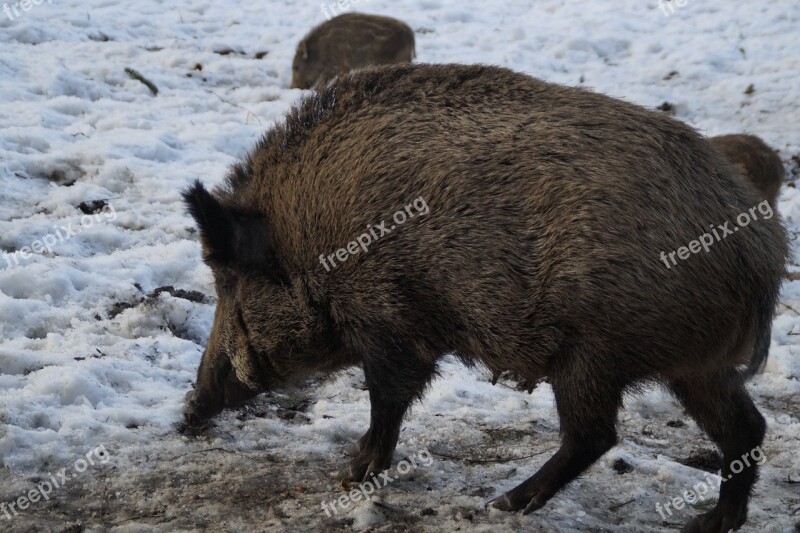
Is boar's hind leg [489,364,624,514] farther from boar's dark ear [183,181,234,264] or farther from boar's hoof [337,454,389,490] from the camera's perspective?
boar's dark ear [183,181,234,264]

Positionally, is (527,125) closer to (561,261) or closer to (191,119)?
(561,261)

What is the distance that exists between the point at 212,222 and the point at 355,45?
6.90 m

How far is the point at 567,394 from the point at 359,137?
141 cm

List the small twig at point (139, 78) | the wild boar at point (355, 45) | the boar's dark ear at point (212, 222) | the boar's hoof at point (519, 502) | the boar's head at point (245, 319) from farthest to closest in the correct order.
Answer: the wild boar at point (355, 45), the small twig at point (139, 78), the boar's head at point (245, 319), the boar's dark ear at point (212, 222), the boar's hoof at point (519, 502)

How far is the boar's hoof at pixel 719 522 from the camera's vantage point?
13.2ft

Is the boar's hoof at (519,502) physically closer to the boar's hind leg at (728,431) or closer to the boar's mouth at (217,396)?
the boar's hind leg at (728,431)

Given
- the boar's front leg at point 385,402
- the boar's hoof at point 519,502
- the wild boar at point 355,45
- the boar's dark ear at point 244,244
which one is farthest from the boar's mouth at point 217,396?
the wild boar at point 355,45

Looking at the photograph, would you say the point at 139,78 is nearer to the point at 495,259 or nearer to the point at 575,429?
the point at 495,259

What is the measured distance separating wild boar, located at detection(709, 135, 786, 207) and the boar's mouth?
4657mm

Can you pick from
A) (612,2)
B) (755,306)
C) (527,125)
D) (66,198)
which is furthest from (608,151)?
(612,2)

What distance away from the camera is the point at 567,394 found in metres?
3.67

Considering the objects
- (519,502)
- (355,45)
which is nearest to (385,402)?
(519,502)

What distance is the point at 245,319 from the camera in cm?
431

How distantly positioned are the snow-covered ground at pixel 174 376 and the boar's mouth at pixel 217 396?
116 mm
